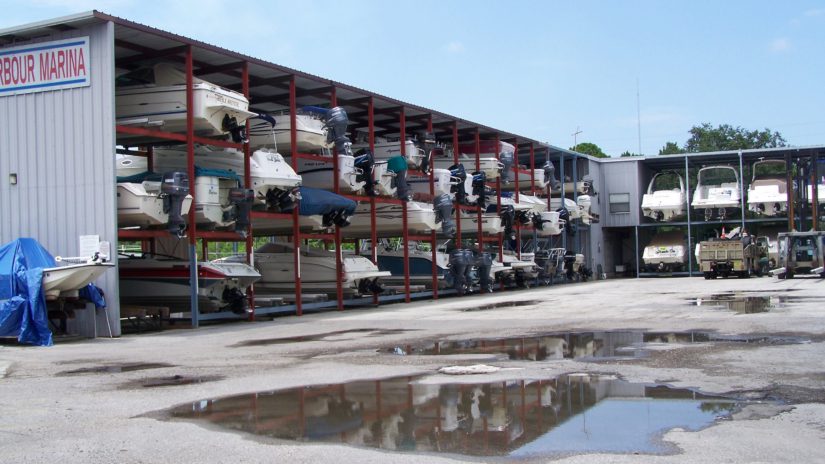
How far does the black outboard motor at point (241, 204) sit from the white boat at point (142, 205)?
4.52ft

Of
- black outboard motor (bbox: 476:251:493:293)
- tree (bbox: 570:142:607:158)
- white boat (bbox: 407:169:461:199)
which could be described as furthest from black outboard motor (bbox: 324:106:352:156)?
tree (bbox: 570:142:607:158)

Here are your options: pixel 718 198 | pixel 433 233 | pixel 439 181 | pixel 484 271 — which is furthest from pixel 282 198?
pixel 718 198

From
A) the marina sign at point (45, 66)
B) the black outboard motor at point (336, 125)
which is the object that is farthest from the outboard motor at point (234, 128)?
the black outboard motor at point (336, 125)

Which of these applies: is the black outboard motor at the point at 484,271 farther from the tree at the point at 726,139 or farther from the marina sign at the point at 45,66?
the tree at the point at 726,139

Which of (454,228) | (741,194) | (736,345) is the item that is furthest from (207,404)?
(741,194)

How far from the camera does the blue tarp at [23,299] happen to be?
47.5 ft

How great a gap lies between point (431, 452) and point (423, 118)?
2258cm

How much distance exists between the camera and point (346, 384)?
8906 millimetres

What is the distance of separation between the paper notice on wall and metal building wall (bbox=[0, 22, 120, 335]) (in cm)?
13

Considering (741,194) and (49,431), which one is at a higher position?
(741,194)

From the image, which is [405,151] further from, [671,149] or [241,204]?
[671,149]

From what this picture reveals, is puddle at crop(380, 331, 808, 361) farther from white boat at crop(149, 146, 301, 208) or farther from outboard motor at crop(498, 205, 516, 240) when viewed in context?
outboard motor at crop(498, 205, 516, 240)

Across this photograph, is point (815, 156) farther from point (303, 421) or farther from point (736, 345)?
point (303, 421)

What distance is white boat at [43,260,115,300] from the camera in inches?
579
